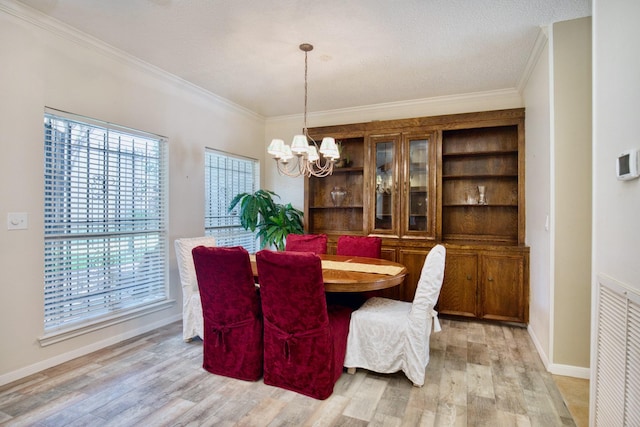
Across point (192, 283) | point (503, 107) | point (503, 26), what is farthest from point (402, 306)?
point (503, 107)

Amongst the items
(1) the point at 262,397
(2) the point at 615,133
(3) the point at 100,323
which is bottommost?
(1) the point at 262,397

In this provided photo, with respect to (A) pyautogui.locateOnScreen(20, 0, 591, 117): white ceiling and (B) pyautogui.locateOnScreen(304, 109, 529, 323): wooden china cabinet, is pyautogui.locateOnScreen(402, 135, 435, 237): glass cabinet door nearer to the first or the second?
(B) pyautogui.locateOnScreen(304, 109, 529, 323): wooden china cabinet

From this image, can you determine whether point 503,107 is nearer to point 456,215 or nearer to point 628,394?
point 456,215

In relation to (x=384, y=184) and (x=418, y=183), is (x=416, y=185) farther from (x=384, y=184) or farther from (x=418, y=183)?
(x=384, y=184)

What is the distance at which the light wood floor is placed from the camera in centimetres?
194

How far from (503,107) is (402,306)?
2846mm

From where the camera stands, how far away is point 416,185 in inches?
161

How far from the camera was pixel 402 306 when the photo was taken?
2.67 m

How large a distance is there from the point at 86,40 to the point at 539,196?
13.4 ft

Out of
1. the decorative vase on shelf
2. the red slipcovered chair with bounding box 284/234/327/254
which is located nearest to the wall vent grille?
the red slipcovered chair with bounding box 284/234/327/254

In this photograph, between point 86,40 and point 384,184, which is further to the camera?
point 384,184

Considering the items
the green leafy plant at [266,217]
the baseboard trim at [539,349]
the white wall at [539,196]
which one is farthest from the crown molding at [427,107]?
the baseboard trim at [539,349]

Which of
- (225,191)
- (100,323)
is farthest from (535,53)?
(100,323)

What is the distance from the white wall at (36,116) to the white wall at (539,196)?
3558 mm
